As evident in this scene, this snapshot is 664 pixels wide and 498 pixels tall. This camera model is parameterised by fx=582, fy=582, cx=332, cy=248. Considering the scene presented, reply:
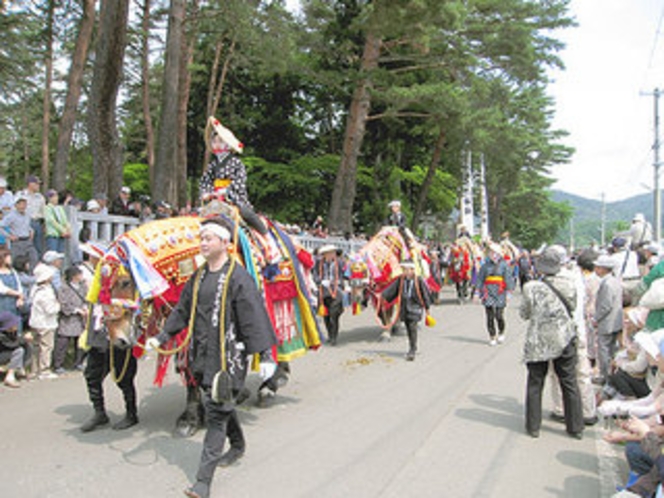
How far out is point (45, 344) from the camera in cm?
766

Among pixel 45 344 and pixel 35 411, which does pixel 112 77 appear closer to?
pixel 45 344

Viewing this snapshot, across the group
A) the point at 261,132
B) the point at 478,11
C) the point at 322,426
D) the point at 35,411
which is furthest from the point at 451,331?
the point at 261,132

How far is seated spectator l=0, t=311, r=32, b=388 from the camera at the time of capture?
23.1 ft

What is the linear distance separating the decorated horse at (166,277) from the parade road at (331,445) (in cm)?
63

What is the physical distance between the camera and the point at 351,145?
2067cm

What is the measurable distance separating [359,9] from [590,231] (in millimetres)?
152889

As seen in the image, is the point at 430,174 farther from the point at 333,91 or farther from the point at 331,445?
the point at 331,445

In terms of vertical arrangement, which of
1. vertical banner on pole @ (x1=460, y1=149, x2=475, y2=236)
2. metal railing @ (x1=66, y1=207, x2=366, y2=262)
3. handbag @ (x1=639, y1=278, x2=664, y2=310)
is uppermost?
vertical banner on pole @ (x1=460, y1=149, x2=475, y2=236)

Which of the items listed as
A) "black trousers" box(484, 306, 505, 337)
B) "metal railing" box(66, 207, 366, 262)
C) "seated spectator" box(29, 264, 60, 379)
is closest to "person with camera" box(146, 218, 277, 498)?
"seated spectator" box(29, 264, 60, 379)

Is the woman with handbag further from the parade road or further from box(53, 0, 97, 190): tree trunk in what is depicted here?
box(53, 0, 97, 190): tree trunk

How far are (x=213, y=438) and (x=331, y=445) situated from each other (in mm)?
1403

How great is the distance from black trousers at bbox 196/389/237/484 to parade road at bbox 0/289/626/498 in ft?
0.73

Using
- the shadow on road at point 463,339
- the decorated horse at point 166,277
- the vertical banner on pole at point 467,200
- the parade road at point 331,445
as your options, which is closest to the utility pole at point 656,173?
the vertical banner on pole at point 467,200

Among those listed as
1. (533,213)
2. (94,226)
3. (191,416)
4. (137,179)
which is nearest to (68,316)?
(94,226)
